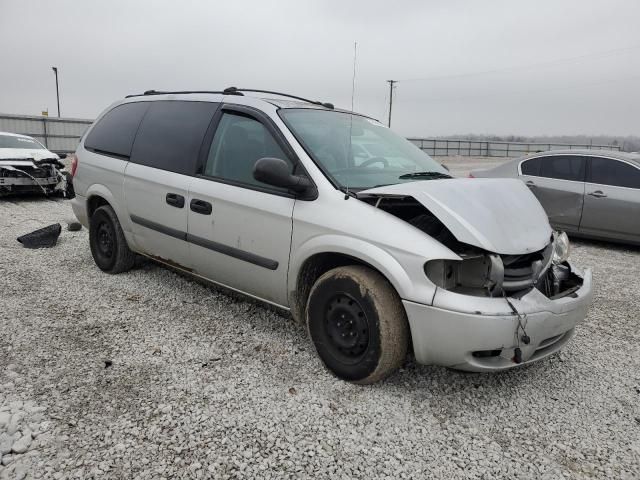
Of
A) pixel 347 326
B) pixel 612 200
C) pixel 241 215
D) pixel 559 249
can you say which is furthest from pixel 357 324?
pixel 612 200

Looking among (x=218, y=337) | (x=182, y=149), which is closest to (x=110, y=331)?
(x=218, y=337)

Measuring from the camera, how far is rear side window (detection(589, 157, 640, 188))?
6.59m

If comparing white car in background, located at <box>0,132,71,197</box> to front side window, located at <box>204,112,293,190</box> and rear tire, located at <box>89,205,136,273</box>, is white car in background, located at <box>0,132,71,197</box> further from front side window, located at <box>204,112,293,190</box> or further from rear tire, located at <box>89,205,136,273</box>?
front side window, located at <box>204,112,293,190</box>

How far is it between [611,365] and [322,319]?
2.02 meters

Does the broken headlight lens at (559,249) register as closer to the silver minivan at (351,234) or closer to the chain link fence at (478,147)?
the silver minivan at (351,234)

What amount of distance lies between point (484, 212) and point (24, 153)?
34.0 feet

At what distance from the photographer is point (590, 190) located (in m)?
6.77

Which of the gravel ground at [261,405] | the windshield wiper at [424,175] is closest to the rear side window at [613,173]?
the gravel ground at [261,405]

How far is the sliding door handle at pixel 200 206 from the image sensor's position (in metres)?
3.45

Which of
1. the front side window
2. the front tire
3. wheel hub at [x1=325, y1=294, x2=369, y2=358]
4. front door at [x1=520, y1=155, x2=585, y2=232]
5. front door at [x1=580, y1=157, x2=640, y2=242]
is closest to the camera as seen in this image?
the front tire

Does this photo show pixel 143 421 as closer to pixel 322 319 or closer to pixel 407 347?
pixel 322 319

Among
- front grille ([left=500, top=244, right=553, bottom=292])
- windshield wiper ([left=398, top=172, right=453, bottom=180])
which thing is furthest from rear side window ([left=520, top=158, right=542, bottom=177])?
front grille ([left=500, top=244, right=553, bottom=292])

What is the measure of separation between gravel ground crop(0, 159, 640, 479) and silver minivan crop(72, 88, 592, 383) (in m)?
0.31

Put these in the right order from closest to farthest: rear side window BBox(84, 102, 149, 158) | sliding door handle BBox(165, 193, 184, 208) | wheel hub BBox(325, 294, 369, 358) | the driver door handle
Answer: wheel hub BBox(325, 294, 369, 358), sliding door handle BBox(165, 193, 184, 208), rear side window BBox(84, 102, 149, 158), the driver door handle
